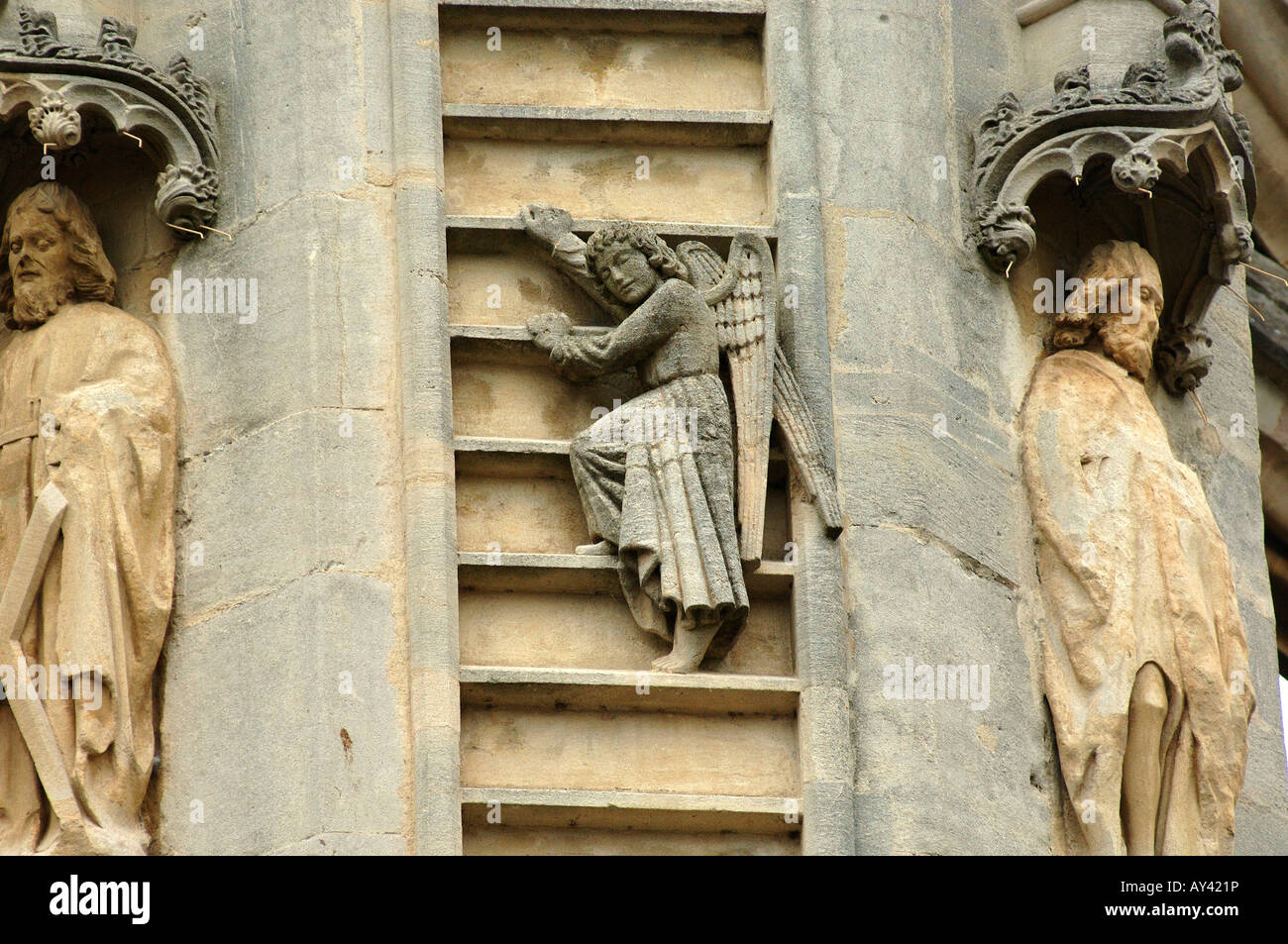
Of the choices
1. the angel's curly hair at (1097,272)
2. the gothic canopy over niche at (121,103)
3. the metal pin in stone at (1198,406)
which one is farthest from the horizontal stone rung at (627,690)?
the metal pin in stone at (1198,406)

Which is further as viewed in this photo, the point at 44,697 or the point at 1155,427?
the point at 1155,427

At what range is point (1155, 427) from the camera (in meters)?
13.0

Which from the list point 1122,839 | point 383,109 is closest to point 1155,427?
point 1122,839

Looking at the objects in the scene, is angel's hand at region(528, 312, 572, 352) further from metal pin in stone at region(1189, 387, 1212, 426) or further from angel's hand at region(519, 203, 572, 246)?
metal pin in stone at region(1189, 387, 1212, 426)

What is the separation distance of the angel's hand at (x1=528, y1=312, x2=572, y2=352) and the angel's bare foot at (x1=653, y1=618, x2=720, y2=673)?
113 cm

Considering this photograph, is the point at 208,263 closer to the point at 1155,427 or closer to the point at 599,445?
the point at 599,445

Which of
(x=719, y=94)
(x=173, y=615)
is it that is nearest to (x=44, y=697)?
(x=173, y=615)

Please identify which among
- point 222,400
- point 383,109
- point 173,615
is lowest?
point 173,615

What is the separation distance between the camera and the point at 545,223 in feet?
41.3

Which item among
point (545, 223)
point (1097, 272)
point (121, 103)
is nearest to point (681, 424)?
point (545, 223)

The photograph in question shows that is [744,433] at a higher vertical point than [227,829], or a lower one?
higher

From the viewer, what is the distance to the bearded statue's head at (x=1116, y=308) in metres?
13.0

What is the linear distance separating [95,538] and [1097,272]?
3.77m

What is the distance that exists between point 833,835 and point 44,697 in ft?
8.63
